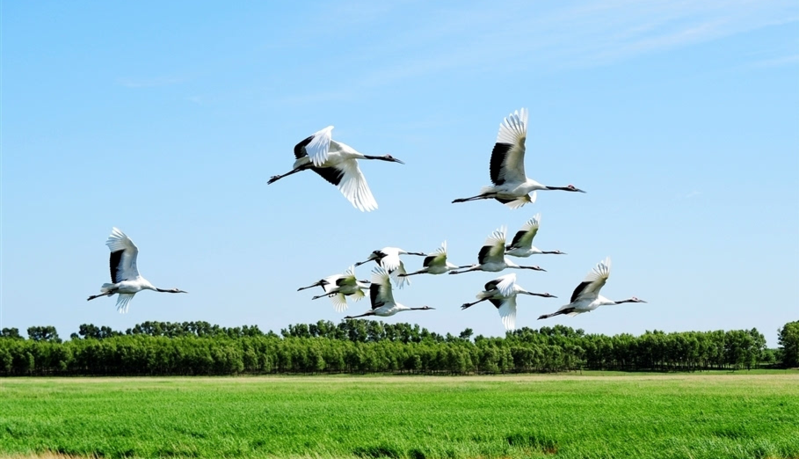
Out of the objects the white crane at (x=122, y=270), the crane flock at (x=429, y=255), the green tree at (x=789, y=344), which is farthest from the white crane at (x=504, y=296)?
the green tree at (x=789, y=344)

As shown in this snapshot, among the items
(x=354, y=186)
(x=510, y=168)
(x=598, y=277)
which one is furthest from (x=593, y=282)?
(x=354, y=186)

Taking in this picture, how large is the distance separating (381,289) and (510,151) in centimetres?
860

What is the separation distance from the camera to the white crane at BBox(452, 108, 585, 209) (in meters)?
16.8

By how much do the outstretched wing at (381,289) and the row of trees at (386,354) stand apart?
93.9 m

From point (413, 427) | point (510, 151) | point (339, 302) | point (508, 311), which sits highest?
point (510, 151)

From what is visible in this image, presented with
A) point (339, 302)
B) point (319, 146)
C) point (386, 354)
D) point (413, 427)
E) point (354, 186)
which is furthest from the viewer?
point (386, 354)

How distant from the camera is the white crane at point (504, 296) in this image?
76.4ft

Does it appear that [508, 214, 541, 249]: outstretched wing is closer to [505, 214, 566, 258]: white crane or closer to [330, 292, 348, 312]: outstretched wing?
[505, 214, 566, 258]: white crane

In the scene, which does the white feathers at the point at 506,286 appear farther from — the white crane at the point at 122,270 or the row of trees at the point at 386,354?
the row of trees at the point at 386,354

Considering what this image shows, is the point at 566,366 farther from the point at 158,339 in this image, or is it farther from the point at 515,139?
the point at 515,139

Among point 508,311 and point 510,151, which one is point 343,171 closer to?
point 510,151

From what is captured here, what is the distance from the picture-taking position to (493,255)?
22.7m

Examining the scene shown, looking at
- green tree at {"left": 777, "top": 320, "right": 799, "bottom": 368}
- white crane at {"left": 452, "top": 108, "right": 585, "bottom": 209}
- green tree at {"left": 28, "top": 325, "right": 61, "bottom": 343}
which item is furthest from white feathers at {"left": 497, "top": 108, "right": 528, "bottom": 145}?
green tree at {"left": 28, "top": 325, "right": 61, "bottom": 343}

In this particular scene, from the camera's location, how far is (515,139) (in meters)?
16.9
